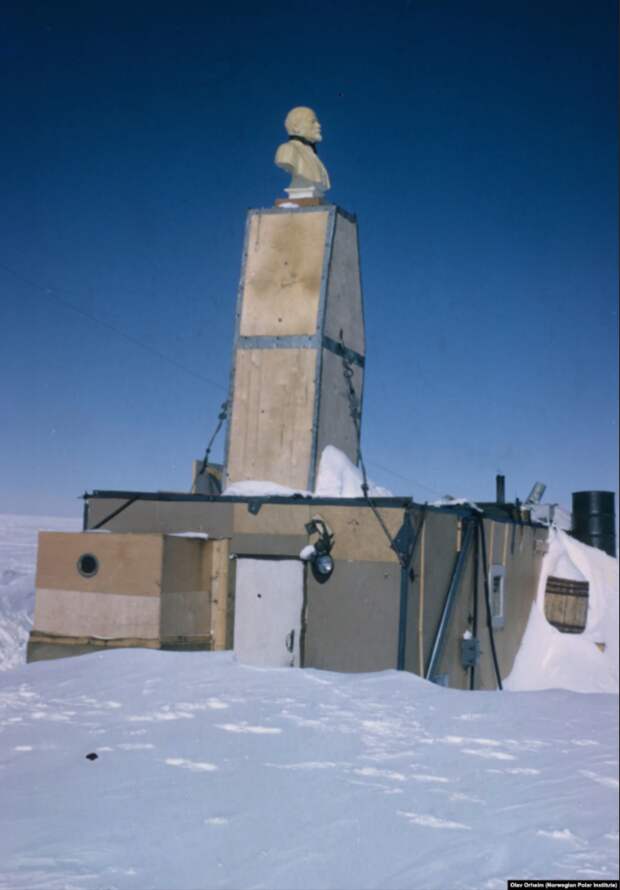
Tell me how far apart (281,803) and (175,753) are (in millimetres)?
1072

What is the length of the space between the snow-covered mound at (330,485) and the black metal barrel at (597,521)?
28.6 feet

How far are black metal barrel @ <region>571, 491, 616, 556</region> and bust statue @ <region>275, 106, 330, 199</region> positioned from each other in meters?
9.71

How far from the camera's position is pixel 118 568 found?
1015cm

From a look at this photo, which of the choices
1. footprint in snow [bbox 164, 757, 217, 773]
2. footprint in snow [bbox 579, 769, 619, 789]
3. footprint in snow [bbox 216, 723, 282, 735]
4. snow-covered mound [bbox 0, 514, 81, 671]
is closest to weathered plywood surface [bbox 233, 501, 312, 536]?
snow-covered mound [bbox 0, 514, 81, 671]

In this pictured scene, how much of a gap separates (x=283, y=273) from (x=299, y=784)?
931 cm

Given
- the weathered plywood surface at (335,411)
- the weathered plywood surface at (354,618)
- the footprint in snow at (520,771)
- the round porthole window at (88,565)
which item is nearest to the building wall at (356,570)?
the weathered plywood surface at (354,618)

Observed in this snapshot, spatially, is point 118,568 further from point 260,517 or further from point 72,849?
point 72,849

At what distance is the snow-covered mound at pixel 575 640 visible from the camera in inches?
597

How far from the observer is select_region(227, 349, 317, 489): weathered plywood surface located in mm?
12500

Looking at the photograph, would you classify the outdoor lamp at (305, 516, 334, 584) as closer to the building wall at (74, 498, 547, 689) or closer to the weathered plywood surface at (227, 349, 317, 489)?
the building wall at (74, 498, 547, 689)

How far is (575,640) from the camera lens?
15750mm

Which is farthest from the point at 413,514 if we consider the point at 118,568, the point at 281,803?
the point at 281,803

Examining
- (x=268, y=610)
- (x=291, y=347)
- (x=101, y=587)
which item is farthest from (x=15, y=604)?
(x=291, y=347)

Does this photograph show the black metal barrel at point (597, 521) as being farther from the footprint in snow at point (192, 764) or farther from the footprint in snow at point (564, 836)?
the footprint in snow at point (564, 836)
